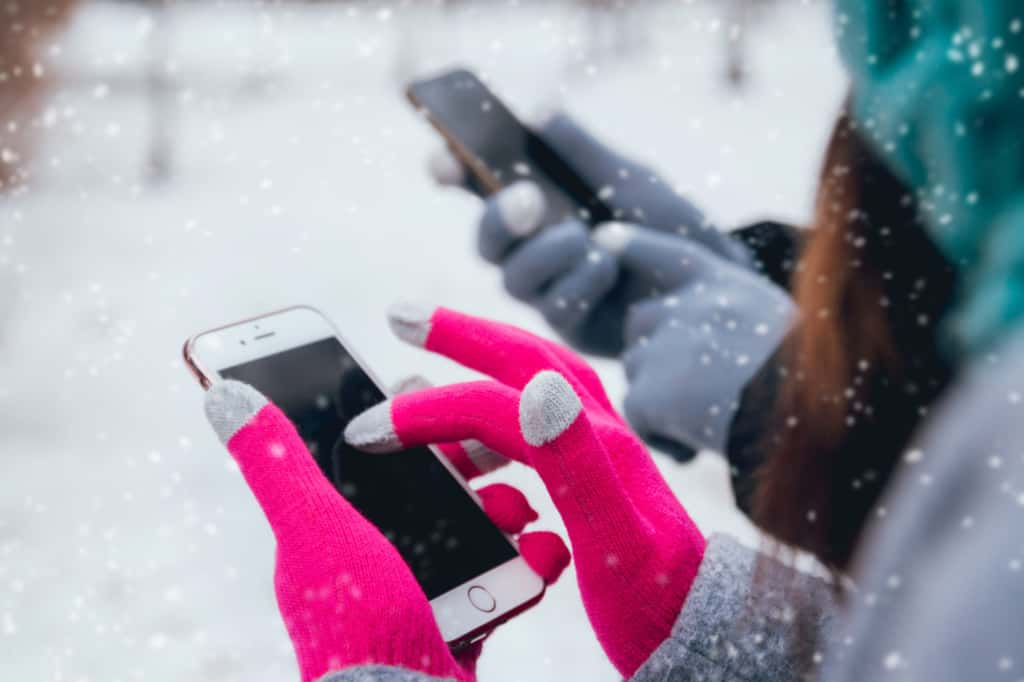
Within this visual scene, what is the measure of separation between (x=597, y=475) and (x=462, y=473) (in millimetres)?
144

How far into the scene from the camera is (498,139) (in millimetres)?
547

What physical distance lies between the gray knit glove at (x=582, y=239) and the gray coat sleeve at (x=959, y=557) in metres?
0.33

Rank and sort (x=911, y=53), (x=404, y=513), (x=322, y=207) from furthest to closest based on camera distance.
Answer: (x=322, y=207), (x=404, y=513), (x=911, y=53)

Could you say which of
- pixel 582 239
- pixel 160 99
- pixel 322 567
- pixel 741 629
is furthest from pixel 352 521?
pixel 160 99

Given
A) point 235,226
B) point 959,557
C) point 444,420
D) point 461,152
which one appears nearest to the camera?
point 959,557

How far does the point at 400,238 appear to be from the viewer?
2.45ft

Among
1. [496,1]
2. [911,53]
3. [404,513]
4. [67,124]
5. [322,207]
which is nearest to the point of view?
[911,53]

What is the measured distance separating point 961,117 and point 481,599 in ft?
0.95

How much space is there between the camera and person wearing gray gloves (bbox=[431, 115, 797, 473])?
533mm

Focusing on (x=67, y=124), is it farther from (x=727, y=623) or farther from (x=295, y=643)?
(x=727, y=623)

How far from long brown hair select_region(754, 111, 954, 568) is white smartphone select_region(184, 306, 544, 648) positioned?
14 centimetres

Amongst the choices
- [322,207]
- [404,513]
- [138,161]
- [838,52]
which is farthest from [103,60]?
[838,52]

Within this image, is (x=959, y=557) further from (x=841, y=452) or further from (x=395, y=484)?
(x=395, y=484)

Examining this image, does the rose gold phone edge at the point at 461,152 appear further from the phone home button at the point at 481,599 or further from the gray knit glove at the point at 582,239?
the phone home button at the point at 481,599
